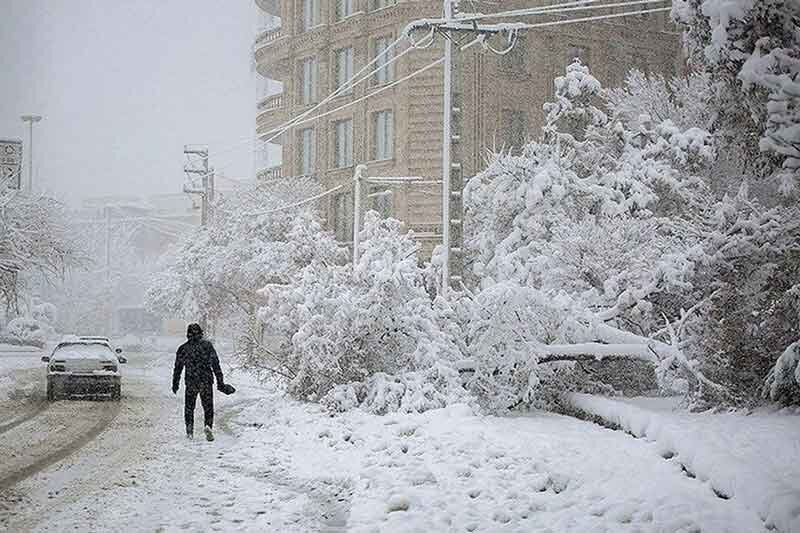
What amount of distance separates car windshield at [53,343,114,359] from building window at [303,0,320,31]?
2833 cm

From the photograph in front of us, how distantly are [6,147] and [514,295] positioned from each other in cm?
2447

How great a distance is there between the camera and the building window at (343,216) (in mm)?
47719

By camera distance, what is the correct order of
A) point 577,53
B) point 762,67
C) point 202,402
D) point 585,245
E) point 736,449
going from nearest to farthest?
point 762,67 < point 736,449 < point 202,402 < point 585,245 < point 577,53

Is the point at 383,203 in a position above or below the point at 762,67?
above

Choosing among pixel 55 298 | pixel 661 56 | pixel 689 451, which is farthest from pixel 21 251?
pixel 55 298

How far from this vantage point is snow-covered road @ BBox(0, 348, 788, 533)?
8789 mm

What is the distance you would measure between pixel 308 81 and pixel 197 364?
119 feet

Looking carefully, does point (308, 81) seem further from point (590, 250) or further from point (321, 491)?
point (321, 491)

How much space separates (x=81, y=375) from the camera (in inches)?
945

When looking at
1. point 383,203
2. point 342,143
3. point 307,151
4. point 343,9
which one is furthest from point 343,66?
point 383,203

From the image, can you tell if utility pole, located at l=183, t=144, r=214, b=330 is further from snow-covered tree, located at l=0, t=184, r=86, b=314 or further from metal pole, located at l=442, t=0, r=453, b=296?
metal pole, located at l=442, t=0, r=453, b=296

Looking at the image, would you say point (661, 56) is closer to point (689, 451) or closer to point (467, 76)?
point (467, 76)

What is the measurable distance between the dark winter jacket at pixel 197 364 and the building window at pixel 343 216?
104 feet

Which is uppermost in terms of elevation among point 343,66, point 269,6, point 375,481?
point 269,6
